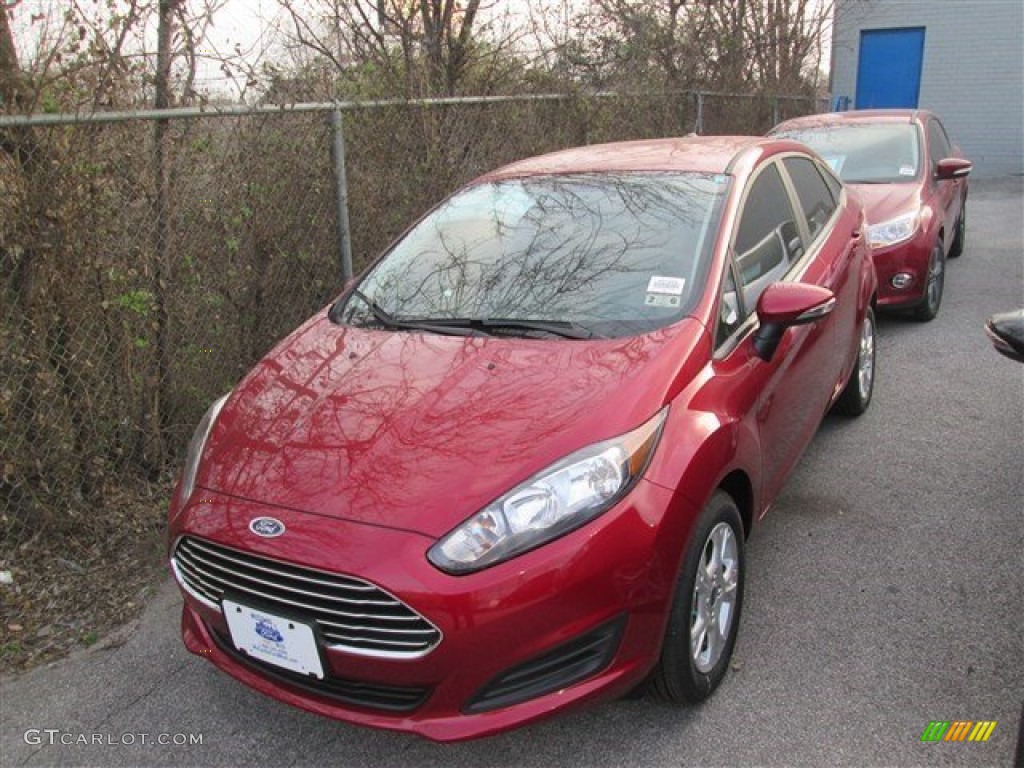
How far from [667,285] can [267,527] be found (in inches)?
59.2

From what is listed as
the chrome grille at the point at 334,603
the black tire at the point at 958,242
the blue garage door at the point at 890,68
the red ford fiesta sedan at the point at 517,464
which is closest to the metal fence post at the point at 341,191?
the red ford fiesta sedan at the point at 517,464

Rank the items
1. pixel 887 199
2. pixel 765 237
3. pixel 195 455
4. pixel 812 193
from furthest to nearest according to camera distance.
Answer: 1. pixel 887 199
2. pixel 812 193
3. pixel 765 237
4. pixel 195 455

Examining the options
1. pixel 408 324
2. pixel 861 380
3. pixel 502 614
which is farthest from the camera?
pixel 861 380

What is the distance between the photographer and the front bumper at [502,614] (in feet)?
6.57

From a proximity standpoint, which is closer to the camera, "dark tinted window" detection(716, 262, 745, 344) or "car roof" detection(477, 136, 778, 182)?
"dark tinted window" detection(716, 262, 745, 344)

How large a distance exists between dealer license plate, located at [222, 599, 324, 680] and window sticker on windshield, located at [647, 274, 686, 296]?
155cm

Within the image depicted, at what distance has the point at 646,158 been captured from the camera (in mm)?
3533

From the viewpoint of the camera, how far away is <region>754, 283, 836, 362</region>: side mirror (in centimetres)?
279

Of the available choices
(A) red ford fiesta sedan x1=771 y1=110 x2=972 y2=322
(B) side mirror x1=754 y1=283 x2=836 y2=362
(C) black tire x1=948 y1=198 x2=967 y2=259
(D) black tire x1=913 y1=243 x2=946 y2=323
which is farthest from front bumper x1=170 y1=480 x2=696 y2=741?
(C) black tire x1=948 y1=198 x2=967 y2=259

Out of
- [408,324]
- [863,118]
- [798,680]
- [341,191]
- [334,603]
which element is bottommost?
[798,680]

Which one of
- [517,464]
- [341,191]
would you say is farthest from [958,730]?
[341,191]

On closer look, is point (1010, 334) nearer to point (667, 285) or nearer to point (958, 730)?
point (667, 285)

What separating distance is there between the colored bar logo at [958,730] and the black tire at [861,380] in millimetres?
2186

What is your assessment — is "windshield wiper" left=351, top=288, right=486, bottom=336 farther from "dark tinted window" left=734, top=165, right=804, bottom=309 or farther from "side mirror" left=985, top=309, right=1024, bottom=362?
"side mirror" left=985, top=309, right=1024, bottom=362
